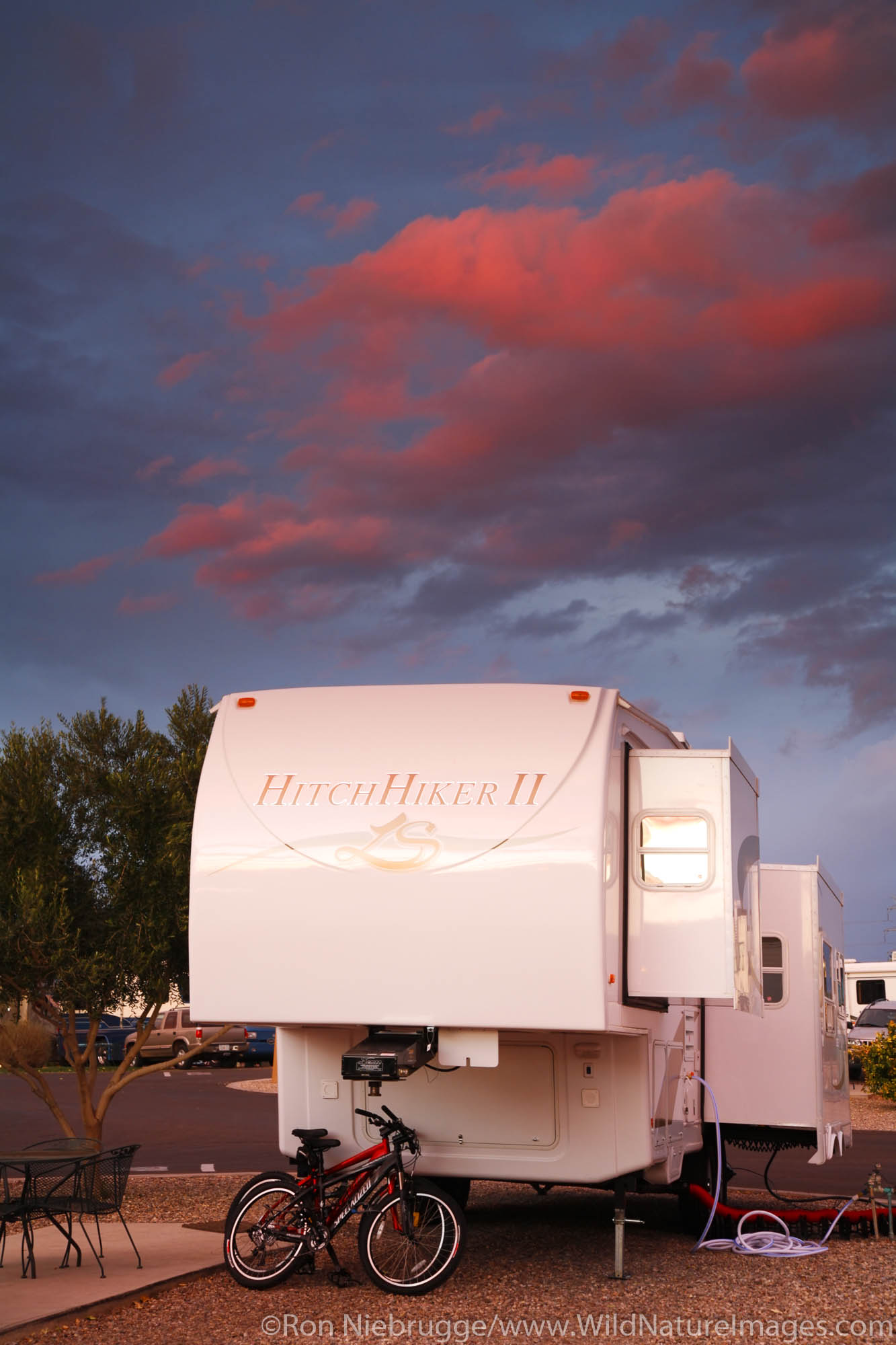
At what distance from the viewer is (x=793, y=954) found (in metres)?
10.6

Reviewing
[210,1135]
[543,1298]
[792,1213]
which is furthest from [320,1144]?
[210,1135]

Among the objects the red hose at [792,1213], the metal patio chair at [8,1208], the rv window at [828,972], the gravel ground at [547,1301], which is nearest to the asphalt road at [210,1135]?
the rv window at [828,972]

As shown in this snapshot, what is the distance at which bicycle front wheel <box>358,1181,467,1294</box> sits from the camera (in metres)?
7.80

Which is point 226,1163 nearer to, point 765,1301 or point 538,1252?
point 538,1252

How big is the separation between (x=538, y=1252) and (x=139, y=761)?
15.8 feet

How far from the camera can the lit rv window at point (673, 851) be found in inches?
323

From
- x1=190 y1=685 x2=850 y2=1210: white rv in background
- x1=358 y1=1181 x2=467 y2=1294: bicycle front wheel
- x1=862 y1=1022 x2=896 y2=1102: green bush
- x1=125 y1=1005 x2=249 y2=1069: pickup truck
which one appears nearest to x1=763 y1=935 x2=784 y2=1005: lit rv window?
x1=190 y1=685 x2=850 y2=1210: white rv in background

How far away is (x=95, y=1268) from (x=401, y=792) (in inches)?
146

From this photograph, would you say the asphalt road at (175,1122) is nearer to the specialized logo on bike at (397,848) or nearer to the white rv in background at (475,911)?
the white rv in background at (475,911)

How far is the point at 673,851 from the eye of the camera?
27.1 feet

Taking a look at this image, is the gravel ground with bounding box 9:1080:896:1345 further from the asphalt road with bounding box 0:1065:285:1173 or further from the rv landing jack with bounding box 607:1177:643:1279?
the asphalt road with bounding box 0:1065:285:1173

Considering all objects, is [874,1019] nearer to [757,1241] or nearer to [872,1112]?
[872,1112]

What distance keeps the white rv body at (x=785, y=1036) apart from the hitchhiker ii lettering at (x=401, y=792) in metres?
3.59

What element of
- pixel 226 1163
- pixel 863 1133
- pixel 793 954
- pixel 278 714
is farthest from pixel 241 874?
pixel 863 1133
